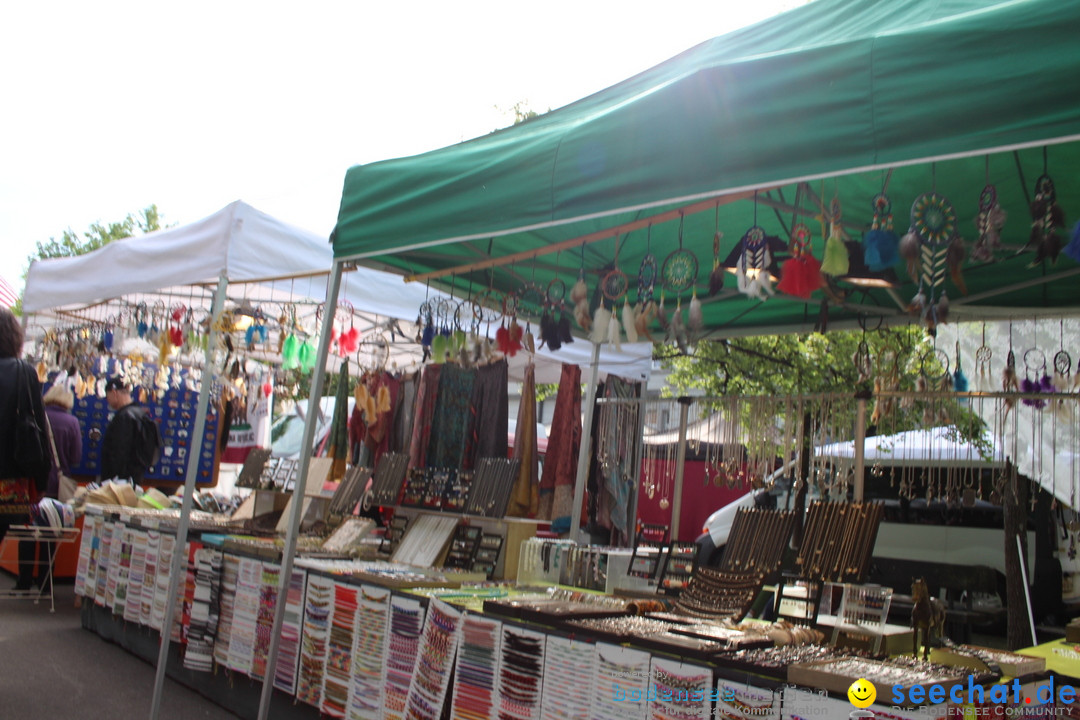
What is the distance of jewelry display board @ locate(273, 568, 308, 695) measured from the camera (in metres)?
3.54

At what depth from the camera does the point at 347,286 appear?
4.80 metres

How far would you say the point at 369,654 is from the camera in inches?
124

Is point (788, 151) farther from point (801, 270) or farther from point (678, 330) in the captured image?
point (678, 330)

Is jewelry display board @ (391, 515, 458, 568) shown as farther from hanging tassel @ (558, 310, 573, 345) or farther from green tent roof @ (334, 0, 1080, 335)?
green tent roof @ (334, 0, 1080, 335)

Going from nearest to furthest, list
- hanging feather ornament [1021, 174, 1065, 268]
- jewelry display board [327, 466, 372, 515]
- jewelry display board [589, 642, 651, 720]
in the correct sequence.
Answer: hanging feather ornament [1021, 174, 1065, 268] < jewelry display board [589, 642, 651, 720] < jewelry display board [327, 466, 372, 515]

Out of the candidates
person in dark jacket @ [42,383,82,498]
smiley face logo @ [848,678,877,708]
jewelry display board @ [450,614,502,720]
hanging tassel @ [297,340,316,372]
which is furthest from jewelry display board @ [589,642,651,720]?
person in dark jacket @ [42,383,82,498]

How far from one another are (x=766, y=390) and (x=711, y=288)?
6.85 metres

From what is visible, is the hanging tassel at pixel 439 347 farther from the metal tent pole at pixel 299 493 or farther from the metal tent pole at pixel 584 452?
the metal tent pole at pixel 584 452

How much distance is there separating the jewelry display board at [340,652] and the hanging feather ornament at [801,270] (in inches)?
79.1

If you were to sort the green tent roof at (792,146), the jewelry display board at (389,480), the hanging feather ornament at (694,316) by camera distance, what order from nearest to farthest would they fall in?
1. the green tent roof at (792,146)
2. the hanging feather ornament at (694,316)
3. the jewelry display board at (389,480)

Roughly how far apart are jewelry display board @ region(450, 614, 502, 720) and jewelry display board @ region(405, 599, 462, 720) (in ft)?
0.16

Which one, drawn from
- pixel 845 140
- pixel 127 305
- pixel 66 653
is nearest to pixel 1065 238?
pixel 845 140

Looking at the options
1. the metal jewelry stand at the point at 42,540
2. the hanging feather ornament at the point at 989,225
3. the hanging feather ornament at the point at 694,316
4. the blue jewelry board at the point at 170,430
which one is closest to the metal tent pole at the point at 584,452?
the hanging feather ornament at the point at 694,316

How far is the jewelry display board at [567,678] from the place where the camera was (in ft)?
7.55
